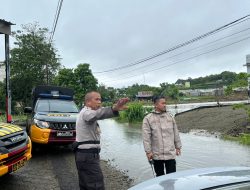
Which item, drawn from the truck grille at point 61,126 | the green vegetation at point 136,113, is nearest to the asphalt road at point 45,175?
the truck grille at point 61,126

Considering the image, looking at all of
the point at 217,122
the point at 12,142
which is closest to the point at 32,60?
the point at 217,122

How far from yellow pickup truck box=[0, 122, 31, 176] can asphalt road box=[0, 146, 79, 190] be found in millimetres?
593

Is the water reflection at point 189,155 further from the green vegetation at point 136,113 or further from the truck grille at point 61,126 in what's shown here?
the green vegetation at point 136,113

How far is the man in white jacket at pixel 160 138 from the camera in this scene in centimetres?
591

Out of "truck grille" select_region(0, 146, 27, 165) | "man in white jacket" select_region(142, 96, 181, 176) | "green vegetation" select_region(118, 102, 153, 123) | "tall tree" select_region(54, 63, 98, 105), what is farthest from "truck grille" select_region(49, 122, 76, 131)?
"tall tree" select_region(54, 63, 98, 105)

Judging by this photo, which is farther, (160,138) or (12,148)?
(12,148)

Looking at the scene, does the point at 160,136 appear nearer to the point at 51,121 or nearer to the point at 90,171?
the point at 90,171

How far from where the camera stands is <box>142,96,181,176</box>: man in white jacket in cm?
591

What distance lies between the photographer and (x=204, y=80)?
11950 centimetres

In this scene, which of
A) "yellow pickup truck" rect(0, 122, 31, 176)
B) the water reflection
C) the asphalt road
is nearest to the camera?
"yellow pickup truck" rect(0, 122, 31, 176)

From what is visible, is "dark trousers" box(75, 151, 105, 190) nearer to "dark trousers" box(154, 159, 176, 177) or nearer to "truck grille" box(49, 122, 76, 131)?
"dark trousers" box(154, 159, 176, 177)

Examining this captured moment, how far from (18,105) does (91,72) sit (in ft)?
35.7

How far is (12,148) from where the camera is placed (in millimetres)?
7340

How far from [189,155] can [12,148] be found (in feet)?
20.0
